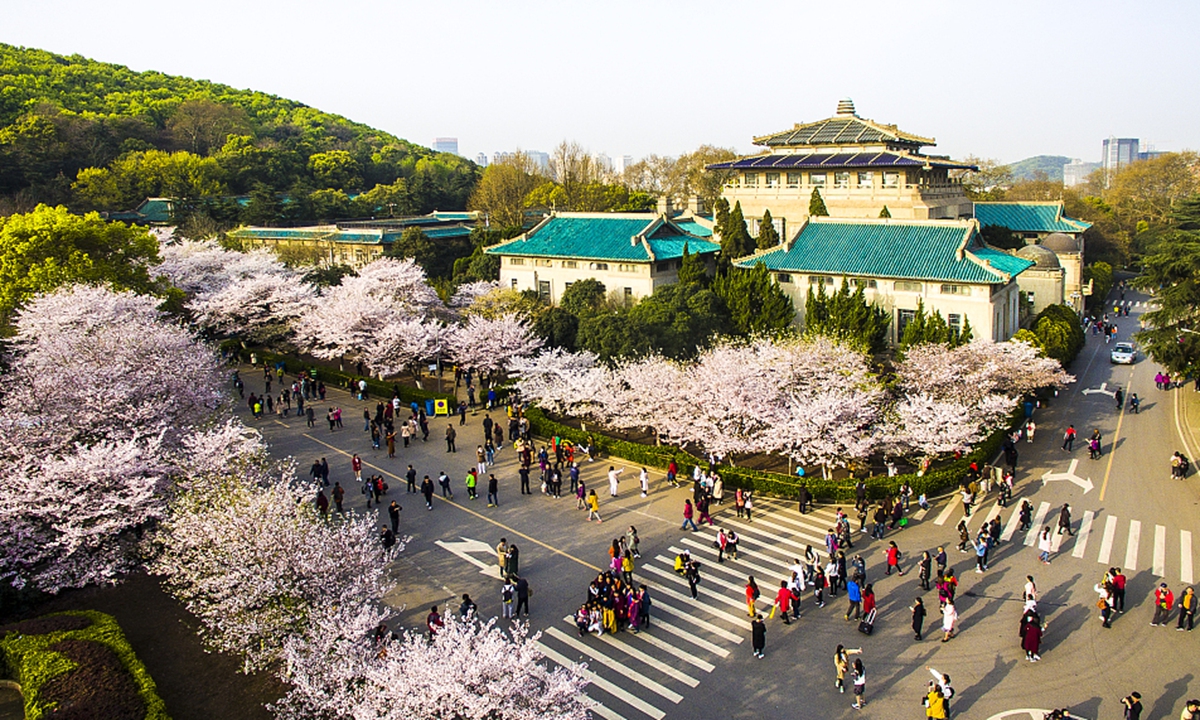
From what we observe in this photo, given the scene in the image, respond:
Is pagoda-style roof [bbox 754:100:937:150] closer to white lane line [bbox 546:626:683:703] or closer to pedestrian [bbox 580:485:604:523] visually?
pedestrian [bbox 580:485:604:523]

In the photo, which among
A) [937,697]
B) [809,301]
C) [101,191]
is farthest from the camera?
[101,191]

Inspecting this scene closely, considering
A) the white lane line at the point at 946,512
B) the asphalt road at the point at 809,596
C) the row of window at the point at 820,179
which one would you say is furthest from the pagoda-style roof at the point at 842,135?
the white lane line at the point at 946,512

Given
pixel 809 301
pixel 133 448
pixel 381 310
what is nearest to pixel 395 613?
pixel 133 448

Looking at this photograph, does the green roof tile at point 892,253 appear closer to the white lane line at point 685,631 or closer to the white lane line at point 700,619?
the white lane line at point 700,619

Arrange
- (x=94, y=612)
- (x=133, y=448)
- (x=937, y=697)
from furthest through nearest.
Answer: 1. (x=133, y=448)
2. (x=94, y=612)
3. (x=937, y=697)

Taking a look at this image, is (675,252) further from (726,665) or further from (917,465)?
(726,665)

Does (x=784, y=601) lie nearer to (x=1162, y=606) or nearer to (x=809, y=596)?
(x=809, y=596)

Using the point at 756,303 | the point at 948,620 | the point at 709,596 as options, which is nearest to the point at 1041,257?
the point at 756,303
